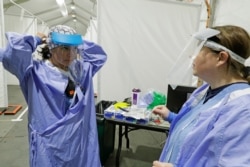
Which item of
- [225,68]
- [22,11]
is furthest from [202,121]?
[22,11]

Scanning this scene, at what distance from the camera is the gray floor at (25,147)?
2.40 m

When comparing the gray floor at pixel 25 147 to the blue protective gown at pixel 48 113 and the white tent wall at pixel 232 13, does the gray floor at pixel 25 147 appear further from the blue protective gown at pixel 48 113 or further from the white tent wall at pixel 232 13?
the white tent wall at pixel 232 13

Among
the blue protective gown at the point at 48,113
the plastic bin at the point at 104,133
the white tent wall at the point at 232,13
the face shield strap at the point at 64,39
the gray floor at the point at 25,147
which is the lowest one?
the gray floor at the point at 25,147

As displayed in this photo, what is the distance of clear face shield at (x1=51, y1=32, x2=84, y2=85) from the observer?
1.26 m

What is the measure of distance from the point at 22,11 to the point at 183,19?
5.05 metres

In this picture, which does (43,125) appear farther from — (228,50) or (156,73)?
(156,73)

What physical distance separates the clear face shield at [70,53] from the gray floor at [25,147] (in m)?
1.41

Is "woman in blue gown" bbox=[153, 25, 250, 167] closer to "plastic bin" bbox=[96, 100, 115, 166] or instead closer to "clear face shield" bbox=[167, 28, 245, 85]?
"clear face shield" bbox=[167, 28, 245, 85]

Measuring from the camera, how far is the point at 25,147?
2660 millimetres

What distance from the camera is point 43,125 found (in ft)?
4.11

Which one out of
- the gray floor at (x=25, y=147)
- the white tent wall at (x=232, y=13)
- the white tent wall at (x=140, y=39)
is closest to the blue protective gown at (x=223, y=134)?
the gray floor at (x=25, y=147)

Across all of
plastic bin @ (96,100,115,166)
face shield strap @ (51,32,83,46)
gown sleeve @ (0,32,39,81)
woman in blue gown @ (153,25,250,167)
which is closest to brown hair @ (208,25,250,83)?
woman in blue gown @ (153,25,250,167)

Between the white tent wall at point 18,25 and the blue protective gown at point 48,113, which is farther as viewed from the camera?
the white tent wall at point 18,25

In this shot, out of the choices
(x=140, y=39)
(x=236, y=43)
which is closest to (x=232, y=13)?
(x=140, y=39)
